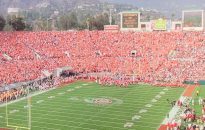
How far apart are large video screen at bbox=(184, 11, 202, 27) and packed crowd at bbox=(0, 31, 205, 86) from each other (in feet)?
9.87

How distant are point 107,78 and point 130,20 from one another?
20046 mm

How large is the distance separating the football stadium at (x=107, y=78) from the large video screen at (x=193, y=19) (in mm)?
85

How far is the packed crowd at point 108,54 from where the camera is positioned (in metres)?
45.7

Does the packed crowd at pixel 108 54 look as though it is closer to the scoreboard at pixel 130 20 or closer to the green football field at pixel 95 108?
the scoreboard at pixel 130 20

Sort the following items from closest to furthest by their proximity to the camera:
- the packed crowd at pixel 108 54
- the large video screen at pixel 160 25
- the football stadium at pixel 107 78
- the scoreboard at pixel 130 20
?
the football stadium at pixel 107 78, the packed crowd at pixel 108 54, the scoreboard at pixel 130 20, the large video screen at pixel 160 25


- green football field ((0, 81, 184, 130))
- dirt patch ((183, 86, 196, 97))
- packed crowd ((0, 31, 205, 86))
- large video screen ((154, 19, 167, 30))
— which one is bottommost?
green football field ((0, 81, 184, 130))

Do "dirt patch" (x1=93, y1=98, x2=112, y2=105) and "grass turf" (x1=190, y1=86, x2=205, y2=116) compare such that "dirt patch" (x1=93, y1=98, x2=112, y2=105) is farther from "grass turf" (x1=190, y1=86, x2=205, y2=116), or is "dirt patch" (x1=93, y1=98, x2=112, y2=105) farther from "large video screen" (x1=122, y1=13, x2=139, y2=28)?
"large video screen" (x1=122, y1=13, x2=139, y2=28)

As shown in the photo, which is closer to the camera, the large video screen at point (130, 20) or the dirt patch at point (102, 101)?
the dirt patch at point (102, 101)

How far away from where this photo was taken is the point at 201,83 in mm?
42188

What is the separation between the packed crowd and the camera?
4569cm

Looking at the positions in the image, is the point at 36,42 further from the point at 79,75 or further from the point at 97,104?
A: the point at 97,104

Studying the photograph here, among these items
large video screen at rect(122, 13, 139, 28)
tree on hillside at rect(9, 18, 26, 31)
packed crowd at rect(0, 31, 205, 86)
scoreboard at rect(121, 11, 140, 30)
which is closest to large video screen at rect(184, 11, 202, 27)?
packed crowd at rect(0, 31, 205, 86)

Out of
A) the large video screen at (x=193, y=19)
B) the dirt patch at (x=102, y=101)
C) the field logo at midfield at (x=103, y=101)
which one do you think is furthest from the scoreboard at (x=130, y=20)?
the dirt patch at (x=102, y=101)

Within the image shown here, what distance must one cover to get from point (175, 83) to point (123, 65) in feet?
34.3
